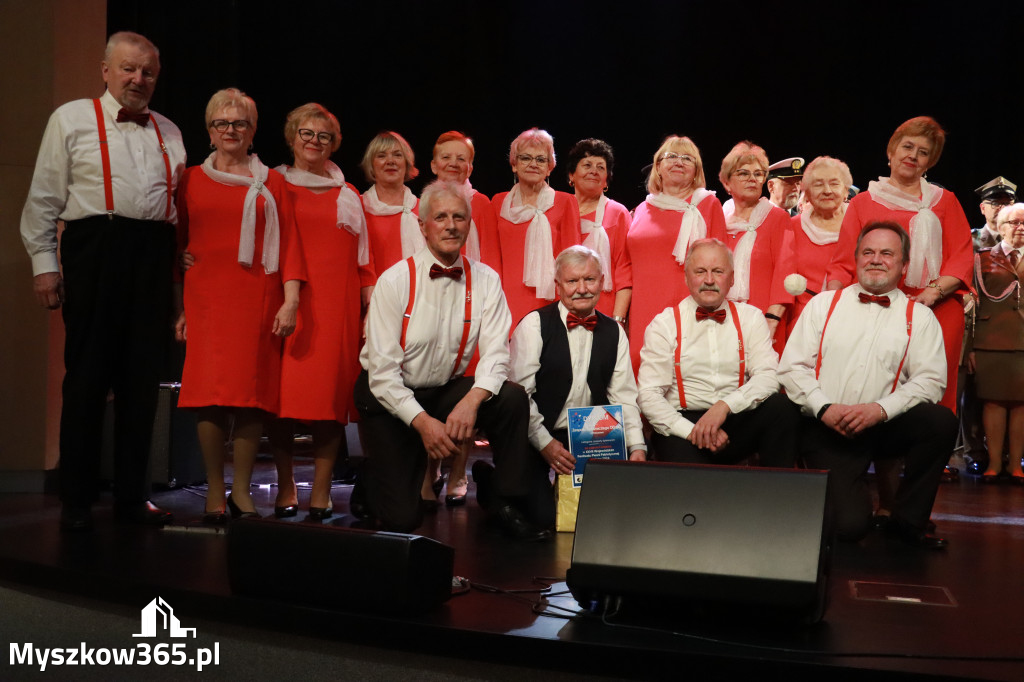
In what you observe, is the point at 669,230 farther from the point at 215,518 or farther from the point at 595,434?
the point at 215,518

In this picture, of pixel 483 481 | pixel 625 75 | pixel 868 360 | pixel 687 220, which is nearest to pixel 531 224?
pixel 687 220

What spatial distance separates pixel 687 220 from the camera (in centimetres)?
426

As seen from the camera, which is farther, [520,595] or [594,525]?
[520,595]

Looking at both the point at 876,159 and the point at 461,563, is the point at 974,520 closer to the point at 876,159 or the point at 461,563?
the point at 461,563

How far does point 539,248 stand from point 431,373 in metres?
1.05

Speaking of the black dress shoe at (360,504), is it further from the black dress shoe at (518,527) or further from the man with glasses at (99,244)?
the man with glasses at (99,244)

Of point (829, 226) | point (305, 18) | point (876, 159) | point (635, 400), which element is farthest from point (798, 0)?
point (635, 400)

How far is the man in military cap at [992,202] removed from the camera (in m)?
5.90

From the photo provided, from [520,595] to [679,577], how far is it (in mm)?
530

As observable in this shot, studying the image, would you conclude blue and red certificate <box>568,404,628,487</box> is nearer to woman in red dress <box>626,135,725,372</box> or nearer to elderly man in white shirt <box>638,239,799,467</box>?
elderly man in white shirt <box>638,239,799,467</box>

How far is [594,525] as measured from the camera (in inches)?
89.7

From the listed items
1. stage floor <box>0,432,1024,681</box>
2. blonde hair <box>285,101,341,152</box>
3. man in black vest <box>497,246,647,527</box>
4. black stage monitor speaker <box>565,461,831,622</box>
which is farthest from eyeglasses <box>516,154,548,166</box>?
black stage monitor speaker <box>565,461,831,622</box>

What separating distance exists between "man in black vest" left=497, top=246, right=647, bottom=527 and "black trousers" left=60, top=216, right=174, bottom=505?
1376 millimetres

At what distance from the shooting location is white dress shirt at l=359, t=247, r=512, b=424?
10.8 ft
